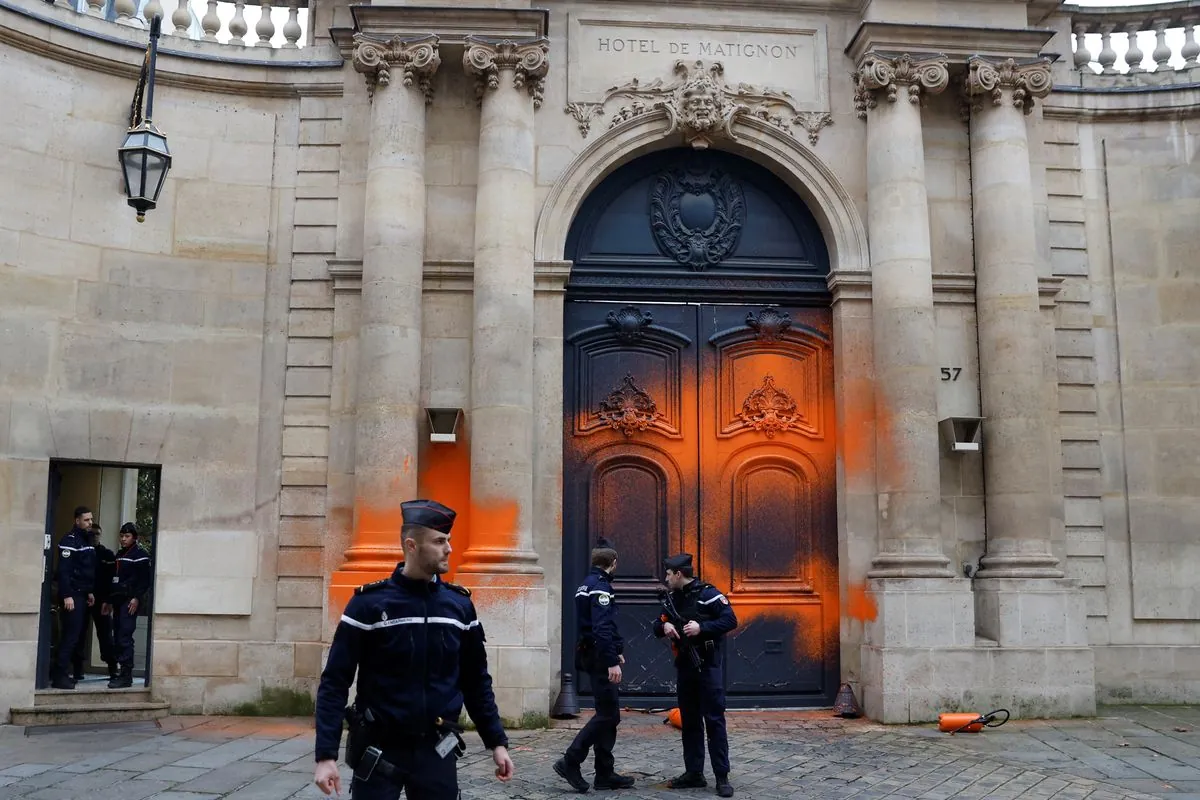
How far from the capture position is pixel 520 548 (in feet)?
38.3

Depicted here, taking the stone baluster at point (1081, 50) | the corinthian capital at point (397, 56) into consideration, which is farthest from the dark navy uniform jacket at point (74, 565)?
the stone baluster at point (1081, 50)

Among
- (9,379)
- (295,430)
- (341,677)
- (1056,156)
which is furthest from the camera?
(1056,156)

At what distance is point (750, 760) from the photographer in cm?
967

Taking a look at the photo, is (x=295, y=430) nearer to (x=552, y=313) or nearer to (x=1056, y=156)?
(x=552, y=313)

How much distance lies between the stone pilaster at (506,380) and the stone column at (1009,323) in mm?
4672

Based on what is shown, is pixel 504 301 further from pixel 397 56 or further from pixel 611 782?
pixel 611 782

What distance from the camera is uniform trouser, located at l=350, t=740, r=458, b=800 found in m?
4.86

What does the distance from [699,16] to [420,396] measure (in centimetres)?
516

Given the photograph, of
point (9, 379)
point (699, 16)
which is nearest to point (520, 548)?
point (9, 379)

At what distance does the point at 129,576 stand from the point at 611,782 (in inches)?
274

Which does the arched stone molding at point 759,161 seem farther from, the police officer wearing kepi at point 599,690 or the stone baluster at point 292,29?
the police officer wearing kepi at point 599,690

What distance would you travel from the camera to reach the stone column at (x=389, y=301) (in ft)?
38.0

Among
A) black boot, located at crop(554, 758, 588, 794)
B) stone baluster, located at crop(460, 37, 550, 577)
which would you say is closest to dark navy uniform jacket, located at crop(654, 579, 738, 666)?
black boot, located at crop(554, 758, 588, 794)

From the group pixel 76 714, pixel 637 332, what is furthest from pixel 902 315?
pixel 76 714
